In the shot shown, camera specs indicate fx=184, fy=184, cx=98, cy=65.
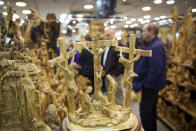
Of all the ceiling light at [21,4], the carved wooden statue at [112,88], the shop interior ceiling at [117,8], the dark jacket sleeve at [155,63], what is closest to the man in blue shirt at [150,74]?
the dark jacket sleeve at [155,63]

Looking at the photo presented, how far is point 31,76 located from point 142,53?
755 millimetres

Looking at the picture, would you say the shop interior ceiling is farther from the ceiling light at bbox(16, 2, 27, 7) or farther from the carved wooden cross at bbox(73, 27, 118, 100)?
the carved wooden cross at bbox(73, 27, 118, 100)

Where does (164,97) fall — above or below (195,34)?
below

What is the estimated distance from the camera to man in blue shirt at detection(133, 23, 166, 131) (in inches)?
77.1

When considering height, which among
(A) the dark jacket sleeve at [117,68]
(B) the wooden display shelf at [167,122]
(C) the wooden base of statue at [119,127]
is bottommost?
(B) the wooden display shelf at [167,122]

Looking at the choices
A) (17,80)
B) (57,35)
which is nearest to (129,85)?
(17,80)

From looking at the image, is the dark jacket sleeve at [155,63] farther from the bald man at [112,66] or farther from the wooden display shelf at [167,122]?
the wooden display shelf at [167,122]

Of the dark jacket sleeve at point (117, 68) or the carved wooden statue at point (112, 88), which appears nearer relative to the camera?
the carved wooden statue at point (112, 88)

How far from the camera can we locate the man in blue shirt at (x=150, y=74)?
196cm

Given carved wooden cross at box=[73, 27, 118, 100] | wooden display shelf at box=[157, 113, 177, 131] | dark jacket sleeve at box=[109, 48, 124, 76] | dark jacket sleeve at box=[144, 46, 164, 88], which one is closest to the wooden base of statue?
carved wooden cross at box=[73, 27, 118, 100]

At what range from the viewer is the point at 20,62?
1171mm

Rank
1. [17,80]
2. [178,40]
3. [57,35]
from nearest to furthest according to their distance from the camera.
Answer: [17,80] < [57,35] < [178,40]

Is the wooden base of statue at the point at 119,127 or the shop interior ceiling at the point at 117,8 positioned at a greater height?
the shop interior ceiling at the point at 117,8

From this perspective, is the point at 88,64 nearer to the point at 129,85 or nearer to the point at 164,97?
the point at 129,85
